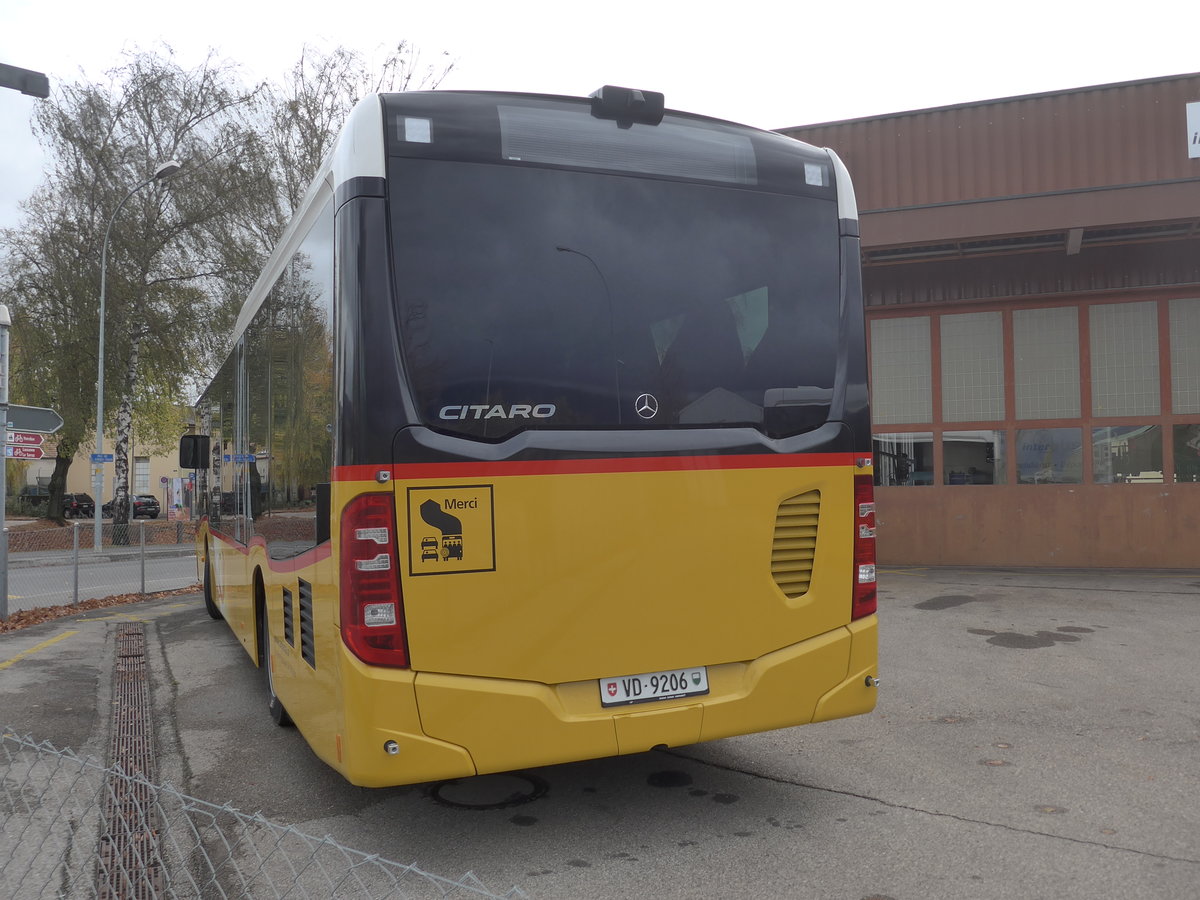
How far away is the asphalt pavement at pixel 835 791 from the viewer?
144 inches

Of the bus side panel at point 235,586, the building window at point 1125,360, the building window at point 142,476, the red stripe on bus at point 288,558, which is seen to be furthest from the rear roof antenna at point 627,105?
the building window at point 142,476

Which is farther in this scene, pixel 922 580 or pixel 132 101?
pixel 132 101

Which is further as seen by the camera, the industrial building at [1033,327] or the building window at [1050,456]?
the building window at [1050,456]

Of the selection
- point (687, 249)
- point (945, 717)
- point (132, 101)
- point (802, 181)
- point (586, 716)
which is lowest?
point (945, 717)

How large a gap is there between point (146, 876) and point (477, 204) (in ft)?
9.45

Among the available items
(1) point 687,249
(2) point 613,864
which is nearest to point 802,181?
(1) point 687,249

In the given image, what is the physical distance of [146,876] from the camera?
3705 mm

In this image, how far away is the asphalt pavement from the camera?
3670 mm

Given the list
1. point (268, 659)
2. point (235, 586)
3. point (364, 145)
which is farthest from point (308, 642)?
point (235, 586)

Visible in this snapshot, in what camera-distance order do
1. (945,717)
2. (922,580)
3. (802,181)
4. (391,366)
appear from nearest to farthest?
(391,366) → (802,181) → (945,717) → (922,580)

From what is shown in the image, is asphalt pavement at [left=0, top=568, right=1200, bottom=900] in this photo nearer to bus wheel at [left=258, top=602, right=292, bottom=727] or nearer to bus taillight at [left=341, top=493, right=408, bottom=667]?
bus wheel at [left=258, top=602, right=292, bottom=727]

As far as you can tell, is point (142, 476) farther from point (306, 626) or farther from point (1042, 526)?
point (306, 626)

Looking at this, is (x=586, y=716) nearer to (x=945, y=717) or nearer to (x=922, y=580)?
(x=945, y=717)

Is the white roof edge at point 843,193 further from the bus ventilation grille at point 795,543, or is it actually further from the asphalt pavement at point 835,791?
the asphalt pavement at point 835,791
